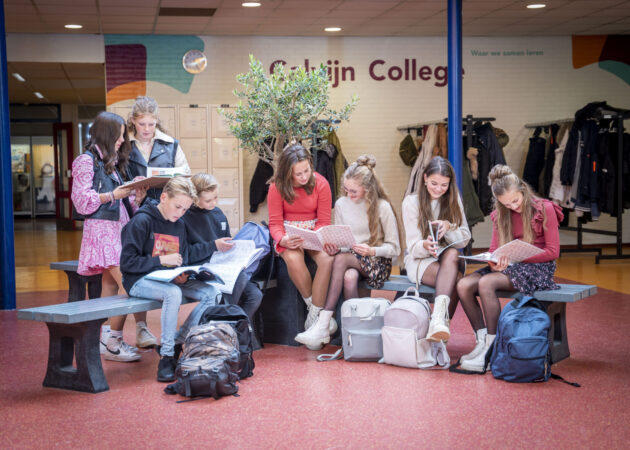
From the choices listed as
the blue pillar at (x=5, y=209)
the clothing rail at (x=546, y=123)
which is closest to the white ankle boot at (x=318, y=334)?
the blue pillar at (x=5, y=209)

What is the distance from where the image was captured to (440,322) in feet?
11.9

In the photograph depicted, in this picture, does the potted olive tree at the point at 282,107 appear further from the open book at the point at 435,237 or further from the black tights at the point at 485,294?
the black tights at the point at 485,294

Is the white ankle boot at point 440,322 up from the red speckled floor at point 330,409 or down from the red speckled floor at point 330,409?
up

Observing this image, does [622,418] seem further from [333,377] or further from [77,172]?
[77,172]

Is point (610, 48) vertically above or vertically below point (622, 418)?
above

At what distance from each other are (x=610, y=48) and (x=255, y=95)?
6.38 meters

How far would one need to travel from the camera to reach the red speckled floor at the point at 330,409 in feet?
8.73

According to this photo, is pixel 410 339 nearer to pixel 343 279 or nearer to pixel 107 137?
pixel 343 279

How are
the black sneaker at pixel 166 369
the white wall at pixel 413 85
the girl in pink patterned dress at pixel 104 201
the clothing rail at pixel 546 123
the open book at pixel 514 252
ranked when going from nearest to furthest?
the black sneaker at pixel 166 369, the open book at pixel 514 252, the girl in pink patterned dress at pixel 104 201, the clothing rail at pixel 546 123, the white wall at pixel 413 85

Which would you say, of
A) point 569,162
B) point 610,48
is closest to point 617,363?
point 569,162

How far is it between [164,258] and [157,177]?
45 centimetres

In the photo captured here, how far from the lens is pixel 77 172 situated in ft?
12.6

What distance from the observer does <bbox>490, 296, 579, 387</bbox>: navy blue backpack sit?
10.9 ft

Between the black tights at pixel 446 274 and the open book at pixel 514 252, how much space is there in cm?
18
